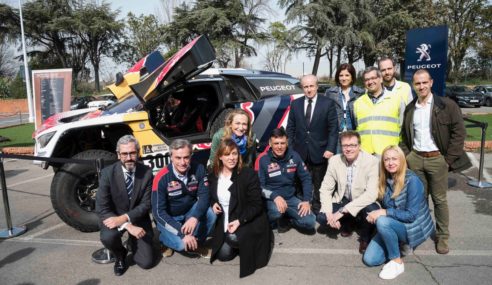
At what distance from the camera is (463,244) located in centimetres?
350

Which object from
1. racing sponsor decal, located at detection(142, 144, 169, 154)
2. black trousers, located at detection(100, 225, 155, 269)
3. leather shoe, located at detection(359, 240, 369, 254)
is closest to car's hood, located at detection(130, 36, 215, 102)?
racing sponsor decal, located at detection(142, 144, 169, 154)

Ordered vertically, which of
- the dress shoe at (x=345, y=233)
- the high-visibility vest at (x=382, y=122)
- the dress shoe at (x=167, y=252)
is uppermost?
the high-visibility vest at (x=382, y=122)

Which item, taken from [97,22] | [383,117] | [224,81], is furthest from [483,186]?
[97,22]

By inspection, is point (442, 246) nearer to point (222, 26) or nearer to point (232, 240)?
point (232, 240)

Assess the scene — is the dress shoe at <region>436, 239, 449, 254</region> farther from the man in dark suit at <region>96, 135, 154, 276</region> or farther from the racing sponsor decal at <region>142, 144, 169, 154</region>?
the racing sponsor decal at <region>142, 144, 169, 154</region>

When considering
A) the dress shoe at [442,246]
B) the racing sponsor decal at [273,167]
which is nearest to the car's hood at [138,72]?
the racing sponsor decal at [273,167]

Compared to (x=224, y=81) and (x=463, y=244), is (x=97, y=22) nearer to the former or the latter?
(x=224, y=81)

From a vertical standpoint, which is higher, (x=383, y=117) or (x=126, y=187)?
(x=383, y=117)

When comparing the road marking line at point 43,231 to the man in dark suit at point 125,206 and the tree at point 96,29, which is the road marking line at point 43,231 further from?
the tree at point 96,29

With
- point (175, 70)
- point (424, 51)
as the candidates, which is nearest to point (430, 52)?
point (424, 51)

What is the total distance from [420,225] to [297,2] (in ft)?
90.7

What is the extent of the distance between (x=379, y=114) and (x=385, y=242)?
1.27 metres

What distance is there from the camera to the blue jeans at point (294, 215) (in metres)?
3.73

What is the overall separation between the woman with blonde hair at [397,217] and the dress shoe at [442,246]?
281 mm
